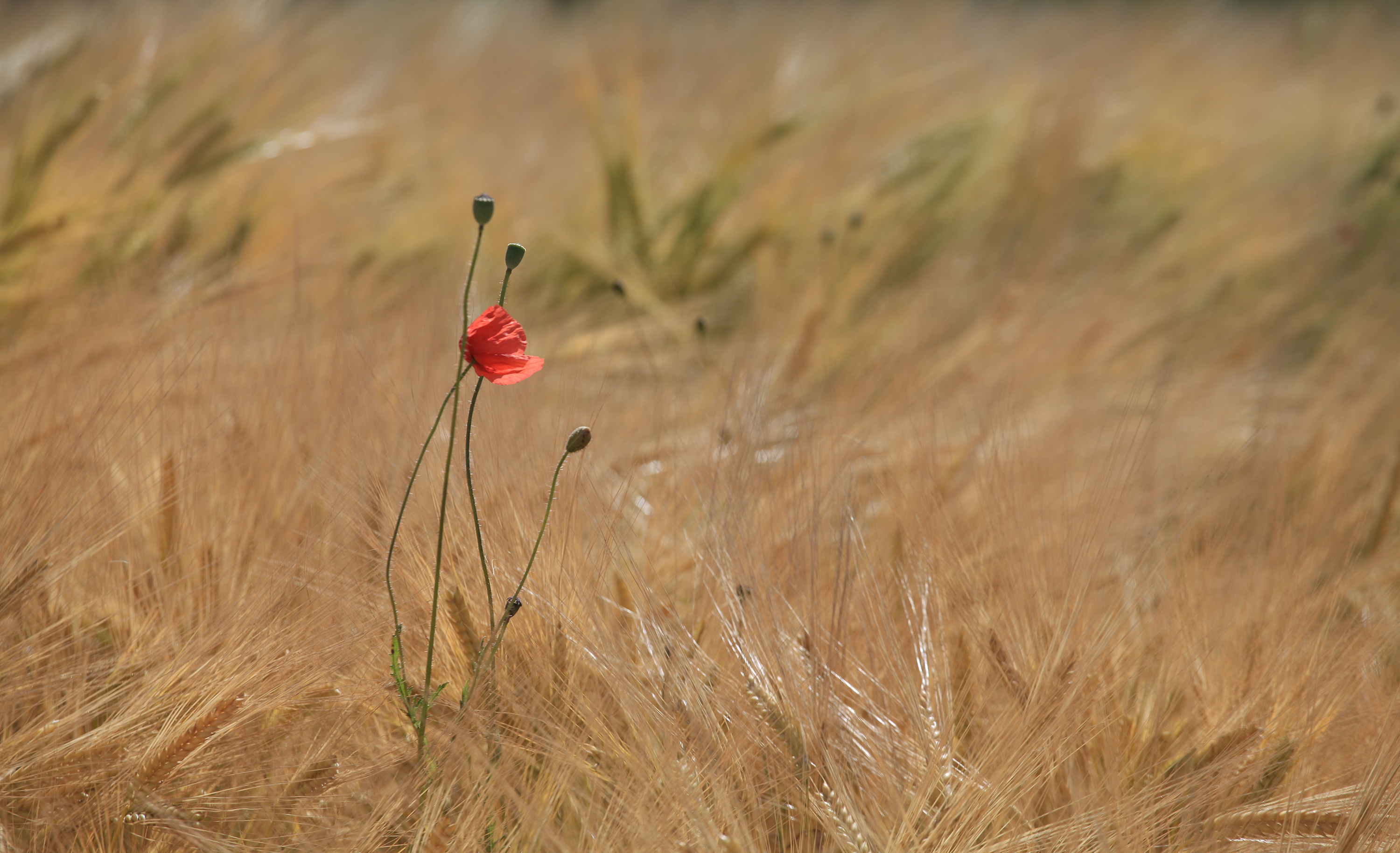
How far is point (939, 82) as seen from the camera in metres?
1.94

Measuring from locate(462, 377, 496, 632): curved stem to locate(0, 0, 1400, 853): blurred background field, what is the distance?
0.01 metres

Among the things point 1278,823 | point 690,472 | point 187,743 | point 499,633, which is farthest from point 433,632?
point 1278,823

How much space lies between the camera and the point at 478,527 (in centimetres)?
53

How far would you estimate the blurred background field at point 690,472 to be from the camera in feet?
1.79

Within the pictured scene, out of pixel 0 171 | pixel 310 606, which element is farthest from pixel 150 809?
pixel 0 171

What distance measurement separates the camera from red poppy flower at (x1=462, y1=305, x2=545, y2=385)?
48cm

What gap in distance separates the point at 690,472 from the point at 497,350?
29 cm

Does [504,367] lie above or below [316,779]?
above

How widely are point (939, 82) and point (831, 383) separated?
1123 millimetres

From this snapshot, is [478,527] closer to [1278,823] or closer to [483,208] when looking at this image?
[483,208]

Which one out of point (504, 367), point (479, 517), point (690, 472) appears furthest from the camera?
point (690, 472)

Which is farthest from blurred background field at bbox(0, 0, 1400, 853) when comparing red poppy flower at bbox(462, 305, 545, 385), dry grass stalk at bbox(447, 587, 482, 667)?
red poppy flower at bbox(462, 305, 545, 385)

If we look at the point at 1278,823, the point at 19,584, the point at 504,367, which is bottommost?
the point at 1278,823

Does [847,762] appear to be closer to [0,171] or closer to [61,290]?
[61,290]
